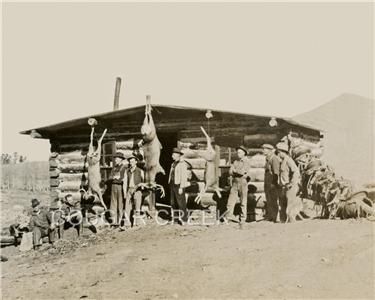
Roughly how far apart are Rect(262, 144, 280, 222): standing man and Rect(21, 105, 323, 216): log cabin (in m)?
1.10

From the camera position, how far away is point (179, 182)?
13383 mm

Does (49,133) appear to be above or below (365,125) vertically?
below

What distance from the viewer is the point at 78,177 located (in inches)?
646

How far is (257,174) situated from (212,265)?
567 centimetres

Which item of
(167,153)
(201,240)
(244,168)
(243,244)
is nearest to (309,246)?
(243,244)

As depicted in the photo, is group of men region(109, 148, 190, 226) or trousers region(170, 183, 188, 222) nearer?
group of men region(109, 148, 190, 226)

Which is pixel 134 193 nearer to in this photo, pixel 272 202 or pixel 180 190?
pixel 180 190

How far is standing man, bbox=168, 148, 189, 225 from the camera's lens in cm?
1338

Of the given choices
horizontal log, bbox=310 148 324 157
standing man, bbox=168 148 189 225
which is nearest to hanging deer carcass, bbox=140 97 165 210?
standing man, bbox=168 148 189 225

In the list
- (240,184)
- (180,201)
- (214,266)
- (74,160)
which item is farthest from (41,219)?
(214,266)

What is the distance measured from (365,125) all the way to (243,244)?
5004 centimetres

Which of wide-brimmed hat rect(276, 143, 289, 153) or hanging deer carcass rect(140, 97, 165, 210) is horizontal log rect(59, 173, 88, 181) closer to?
hanging deer carcass rect(140, 97, 165, 210)

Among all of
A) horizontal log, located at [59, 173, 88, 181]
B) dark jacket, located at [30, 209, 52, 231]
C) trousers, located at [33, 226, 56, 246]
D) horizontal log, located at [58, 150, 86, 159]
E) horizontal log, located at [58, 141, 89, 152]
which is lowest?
trousers, located at [33, 226, 56, 246]

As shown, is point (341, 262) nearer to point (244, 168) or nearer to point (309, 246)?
point (309, 246)
